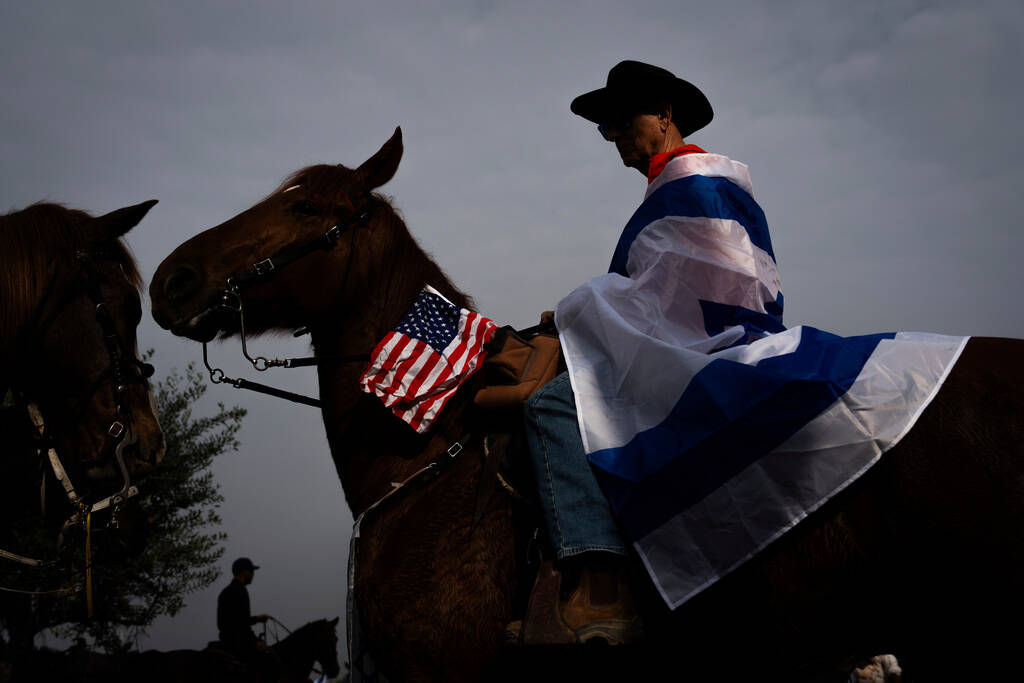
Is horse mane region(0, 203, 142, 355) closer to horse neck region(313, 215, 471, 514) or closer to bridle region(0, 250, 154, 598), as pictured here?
bridle region(0, 250, 154, 598)

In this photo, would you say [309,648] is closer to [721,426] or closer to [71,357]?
[71,357]

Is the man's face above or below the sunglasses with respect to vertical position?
below

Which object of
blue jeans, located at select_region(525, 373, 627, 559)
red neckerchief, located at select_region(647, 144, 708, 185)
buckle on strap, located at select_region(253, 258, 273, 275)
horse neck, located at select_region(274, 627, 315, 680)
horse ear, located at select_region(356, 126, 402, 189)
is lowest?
horse neck, located at select_region(274, 627, 315, 680)

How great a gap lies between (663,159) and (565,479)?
1.79m

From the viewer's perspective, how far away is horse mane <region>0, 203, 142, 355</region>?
3.26 meters

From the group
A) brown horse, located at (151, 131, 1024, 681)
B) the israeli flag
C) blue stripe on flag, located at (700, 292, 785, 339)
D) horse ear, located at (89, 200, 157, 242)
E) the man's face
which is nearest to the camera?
brown horse, located at (151, 131, 1024, 681)

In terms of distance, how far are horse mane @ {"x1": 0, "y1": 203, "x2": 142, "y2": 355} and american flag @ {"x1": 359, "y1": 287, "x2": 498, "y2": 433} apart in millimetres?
1743

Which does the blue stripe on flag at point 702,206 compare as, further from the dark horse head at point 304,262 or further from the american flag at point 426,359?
the dark horse head at point 304,262

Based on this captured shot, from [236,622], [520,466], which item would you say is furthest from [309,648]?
[520,466]

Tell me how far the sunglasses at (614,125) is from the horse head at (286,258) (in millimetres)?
1143

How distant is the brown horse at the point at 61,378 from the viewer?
3.30 metres

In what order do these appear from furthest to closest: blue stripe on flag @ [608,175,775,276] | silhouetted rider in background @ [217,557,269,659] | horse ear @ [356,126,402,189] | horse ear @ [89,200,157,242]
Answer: silhouetted rider in background @ [217,557,269,659], horse ear @ [89,200,157,242], horse ear @ [356,126,402,189], blue stripe on flag @ [608,175,775,276]

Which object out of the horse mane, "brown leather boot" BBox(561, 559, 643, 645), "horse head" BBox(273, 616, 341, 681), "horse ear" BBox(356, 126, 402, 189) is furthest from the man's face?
"horse head" BBox(273, 616, 341, 681)

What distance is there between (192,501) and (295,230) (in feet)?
48.6
